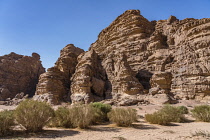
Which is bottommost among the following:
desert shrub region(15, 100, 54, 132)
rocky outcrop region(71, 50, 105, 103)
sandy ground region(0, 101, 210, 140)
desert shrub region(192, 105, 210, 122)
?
sandy ground region(0, 101, 210, 140)

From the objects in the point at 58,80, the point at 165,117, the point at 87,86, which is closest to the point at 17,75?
the point at 58,80

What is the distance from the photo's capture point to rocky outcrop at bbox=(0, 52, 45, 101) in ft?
160

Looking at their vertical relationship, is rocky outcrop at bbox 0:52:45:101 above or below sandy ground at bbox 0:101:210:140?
above

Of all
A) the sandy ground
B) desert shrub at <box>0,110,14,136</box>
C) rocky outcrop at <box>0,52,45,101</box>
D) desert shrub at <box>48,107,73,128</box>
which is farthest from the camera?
rocky outcrop at <box>0,52,45,101</box>

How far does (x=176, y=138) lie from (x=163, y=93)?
18.1m

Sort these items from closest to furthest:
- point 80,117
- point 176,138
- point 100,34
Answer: point 176,138 < point 80,117 < point 100,34

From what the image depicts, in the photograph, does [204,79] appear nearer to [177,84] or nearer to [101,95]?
[177,84]

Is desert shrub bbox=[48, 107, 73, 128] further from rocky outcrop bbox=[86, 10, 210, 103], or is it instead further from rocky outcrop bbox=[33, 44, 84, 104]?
rocky outcrop bbox=[33, 44, 84, 104]

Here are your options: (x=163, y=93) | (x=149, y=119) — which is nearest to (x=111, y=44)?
(x=163, y=93)

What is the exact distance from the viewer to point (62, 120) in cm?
1025

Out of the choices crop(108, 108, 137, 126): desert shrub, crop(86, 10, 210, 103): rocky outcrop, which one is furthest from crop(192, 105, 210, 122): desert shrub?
crop(86, 10, 210, 103): rocky outcrop

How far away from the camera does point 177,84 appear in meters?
24.5

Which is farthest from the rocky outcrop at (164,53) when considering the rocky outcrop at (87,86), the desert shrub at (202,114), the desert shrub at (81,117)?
the desert shrub at (81,117)

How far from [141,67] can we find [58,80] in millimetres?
20295
